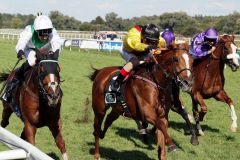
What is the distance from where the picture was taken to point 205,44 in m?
8.99

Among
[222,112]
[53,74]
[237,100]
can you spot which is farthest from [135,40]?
[237,100]

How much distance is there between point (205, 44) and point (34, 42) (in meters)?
4.17

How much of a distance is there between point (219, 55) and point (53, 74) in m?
4.60

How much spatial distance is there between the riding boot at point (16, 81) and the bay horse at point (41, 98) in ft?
0.59

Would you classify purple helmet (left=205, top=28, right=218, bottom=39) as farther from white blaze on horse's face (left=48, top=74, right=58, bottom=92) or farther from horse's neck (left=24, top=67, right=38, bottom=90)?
white blaze on horse's face (left=48, top=74, right=58, bottom=92)

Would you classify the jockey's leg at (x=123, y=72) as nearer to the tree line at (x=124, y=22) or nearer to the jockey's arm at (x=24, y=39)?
the jockey's arm at (x=24, y=39)

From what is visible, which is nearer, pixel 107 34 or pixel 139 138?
pixel 139 138

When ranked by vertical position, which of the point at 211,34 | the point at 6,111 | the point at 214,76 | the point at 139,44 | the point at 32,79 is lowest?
the point at 6,111

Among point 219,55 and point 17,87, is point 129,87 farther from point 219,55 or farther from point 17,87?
point 219,55

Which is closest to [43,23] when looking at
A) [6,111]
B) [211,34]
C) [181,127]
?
[6,111]

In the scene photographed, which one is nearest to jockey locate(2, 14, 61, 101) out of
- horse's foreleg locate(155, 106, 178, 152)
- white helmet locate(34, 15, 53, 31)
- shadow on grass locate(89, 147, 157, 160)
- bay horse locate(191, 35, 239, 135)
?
white helmet locate(34, 15, 53, 31)

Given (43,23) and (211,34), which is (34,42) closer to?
(43,23)

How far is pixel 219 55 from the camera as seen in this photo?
8.73 m

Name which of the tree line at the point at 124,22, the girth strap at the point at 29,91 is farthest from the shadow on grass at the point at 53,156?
the tree line at the point at 124,22
